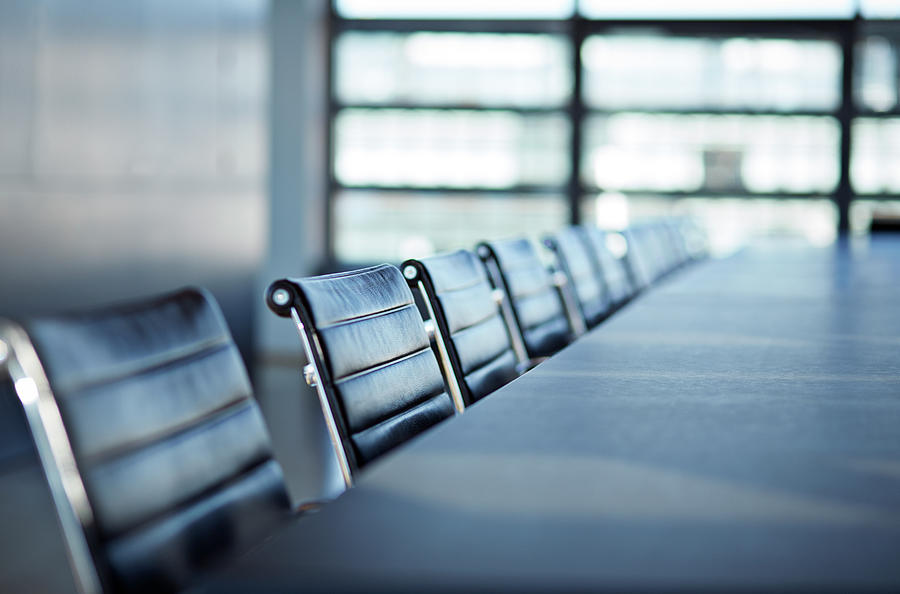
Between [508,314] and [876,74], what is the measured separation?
5.63 m

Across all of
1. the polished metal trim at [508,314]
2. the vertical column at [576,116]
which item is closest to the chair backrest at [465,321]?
the polished metal trim at [508,314]

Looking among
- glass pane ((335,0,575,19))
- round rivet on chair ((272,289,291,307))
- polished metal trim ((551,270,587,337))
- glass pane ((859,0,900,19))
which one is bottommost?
polished metal trim ((551,270,587,337))

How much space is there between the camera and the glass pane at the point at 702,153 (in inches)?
291

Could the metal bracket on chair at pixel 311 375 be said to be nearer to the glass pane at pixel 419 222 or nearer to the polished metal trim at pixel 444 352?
the polished metal trim at pixel 444 352

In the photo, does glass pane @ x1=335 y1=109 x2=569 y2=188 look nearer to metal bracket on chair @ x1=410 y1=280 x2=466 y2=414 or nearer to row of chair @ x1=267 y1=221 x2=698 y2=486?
row of chair @ x1=267 y1=221 x2=698 y2=486

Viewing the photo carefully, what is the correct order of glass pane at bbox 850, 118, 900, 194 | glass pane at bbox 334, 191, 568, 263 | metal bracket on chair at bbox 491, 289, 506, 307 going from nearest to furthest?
metal bracket on chair at bbox 491, 289, 506, 307 → glass pane at bbox 850, 118, 900, 194 → glass pane at bbox 334, 191, 568, 263

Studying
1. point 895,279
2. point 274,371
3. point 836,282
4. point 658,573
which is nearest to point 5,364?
point 658,573

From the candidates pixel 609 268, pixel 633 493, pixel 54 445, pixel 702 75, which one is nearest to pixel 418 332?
pixel 54 445

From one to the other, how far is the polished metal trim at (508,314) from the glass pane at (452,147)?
5086mm

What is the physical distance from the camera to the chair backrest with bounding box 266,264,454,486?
1.40m

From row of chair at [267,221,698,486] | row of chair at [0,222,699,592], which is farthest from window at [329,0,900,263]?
row of chair at [0,222,699,592]

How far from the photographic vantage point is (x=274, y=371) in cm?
678

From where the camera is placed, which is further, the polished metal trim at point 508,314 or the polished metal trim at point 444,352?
the polished metal trim at point 508,314

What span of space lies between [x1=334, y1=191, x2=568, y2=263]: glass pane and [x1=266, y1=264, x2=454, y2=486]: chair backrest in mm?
5953
